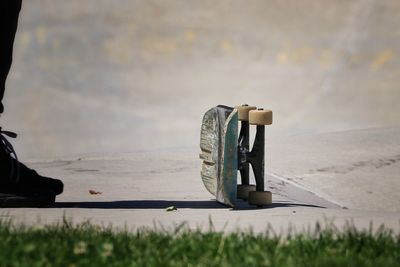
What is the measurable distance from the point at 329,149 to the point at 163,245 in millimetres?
5522

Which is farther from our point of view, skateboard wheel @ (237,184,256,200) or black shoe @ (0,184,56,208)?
skateboard wheel @ (237,184,256,200)

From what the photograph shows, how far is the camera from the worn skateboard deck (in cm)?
547

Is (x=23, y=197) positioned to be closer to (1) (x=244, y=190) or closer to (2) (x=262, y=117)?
(1) (x=244, y=190)

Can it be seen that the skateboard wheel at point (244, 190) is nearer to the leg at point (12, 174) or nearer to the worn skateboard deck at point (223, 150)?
the worn skateboard deck at point (223, 150)

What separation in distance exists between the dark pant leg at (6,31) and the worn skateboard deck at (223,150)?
144 cm

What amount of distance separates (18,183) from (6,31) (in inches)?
40.5

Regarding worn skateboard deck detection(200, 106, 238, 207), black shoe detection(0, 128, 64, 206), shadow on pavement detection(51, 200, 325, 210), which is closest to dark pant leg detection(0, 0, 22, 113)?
black shoe detection(0, 128, 64, 206)

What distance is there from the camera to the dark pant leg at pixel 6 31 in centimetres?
523

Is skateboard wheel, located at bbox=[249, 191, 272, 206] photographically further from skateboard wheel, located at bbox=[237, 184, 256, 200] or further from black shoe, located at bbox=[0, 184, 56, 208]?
black shoe, located at bbox=[0, 184, 56, 208]

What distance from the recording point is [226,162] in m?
5.50

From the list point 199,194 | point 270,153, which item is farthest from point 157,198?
point 270,153

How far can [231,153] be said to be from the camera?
5.52 m

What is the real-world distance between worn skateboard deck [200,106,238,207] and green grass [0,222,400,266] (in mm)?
1748

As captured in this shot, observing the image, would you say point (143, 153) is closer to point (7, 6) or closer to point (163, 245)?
point (7, 6)
